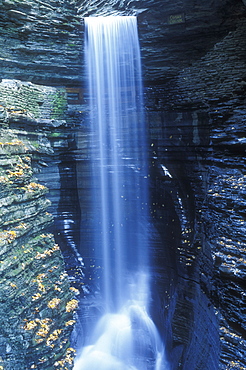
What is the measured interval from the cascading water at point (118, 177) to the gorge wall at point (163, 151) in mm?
391

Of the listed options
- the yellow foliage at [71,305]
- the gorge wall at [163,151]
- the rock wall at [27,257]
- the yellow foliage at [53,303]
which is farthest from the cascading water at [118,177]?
the yellow foliage at [53,303]

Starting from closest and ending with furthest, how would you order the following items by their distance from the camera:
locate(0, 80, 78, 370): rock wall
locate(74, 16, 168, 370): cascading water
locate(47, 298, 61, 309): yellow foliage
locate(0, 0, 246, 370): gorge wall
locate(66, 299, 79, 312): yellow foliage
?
locate(0, 80, 78, 370): rock wall → locate(0, 0, 246, 370): gorge wall → locate(47, 298, 61, 309): yellow foliage → locate(66, 299, 79, 312): yellow foliage → locate(74, 16, 168, 370): cascading water

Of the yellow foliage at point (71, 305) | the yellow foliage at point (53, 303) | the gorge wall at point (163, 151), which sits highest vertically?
the gorge wall at point (163, 151)

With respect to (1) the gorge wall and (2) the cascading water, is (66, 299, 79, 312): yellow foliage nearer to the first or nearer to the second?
(1) the gorge wall

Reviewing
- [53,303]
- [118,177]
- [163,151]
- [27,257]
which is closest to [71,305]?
[53,303]

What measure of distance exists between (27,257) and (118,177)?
168 inches

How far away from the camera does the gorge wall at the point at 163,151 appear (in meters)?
6.98

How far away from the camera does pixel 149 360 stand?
8984mm

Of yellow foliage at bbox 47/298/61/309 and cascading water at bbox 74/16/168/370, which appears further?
cascading water at bbox 74/16/168/370

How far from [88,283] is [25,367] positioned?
12.3ft

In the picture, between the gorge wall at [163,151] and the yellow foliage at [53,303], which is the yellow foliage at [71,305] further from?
the yellow foliage at [53,303]

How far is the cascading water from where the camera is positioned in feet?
31.4

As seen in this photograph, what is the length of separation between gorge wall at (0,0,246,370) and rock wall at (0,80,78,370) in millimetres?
43

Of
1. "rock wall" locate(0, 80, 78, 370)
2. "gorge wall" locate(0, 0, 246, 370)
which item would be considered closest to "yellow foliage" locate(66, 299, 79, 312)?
"rock wall" locate(0, 80, 78, 370)
